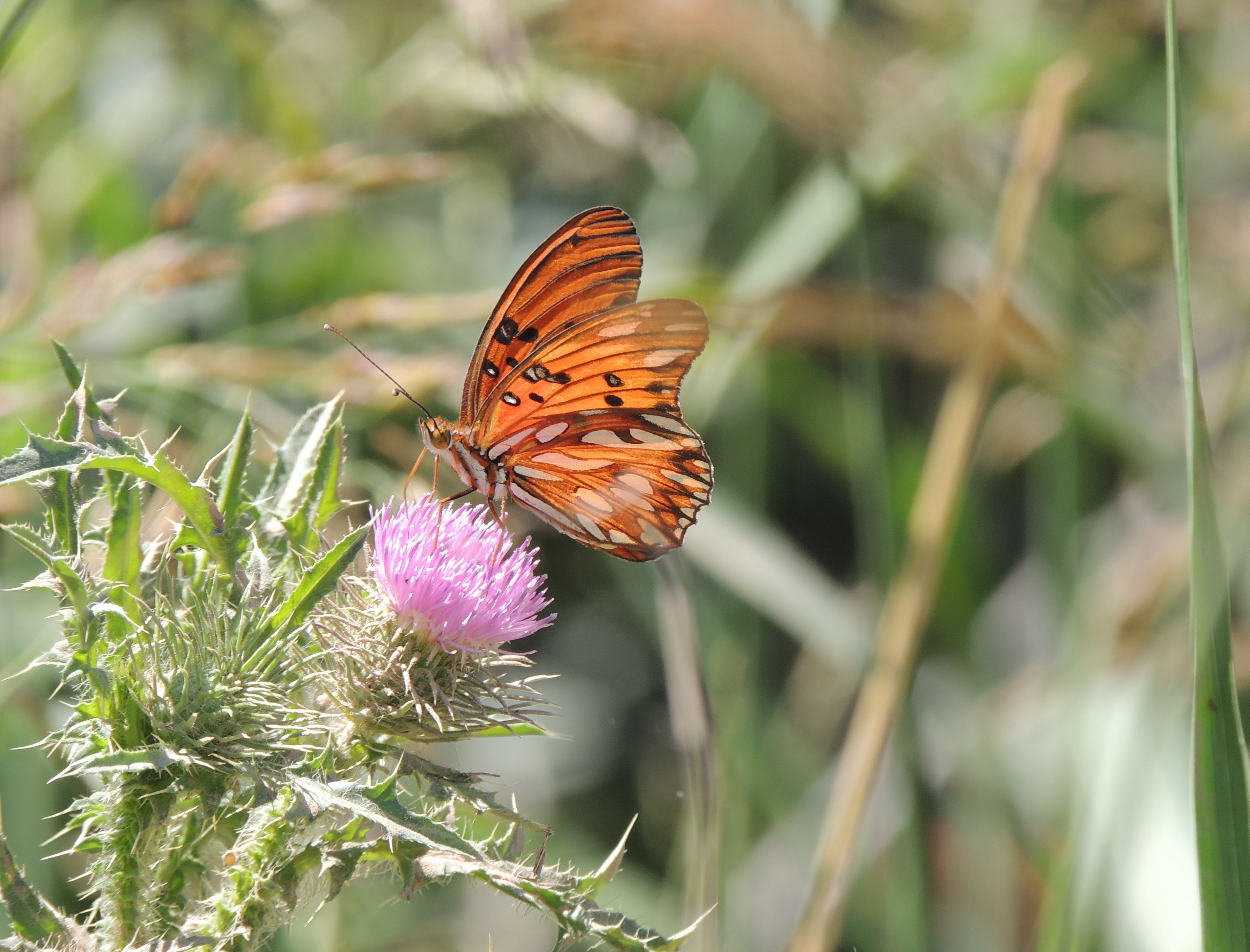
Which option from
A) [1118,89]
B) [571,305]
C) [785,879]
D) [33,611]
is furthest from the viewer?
[1118,89]

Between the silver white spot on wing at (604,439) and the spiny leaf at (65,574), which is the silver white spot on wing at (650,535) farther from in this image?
the spiny leaf at (65,574)

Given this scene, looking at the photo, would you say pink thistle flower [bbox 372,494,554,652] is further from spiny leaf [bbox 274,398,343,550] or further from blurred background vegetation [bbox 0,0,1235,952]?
blurred background vegetation [bbox 0,0,1235,952]

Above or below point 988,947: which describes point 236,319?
above

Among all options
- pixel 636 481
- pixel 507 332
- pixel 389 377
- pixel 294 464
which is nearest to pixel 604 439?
pixel 636 481

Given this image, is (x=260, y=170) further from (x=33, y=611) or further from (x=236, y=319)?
(x=33, y=611)

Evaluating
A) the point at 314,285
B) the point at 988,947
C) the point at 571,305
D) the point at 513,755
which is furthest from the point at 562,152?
the point at 988,947

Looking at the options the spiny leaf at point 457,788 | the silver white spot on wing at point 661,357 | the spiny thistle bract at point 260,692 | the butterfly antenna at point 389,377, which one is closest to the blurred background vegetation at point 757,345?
the butterfly antenna at point 389,377

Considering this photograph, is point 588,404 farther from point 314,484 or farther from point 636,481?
point 314,484

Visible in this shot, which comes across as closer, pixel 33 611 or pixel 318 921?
pixel 318 921
